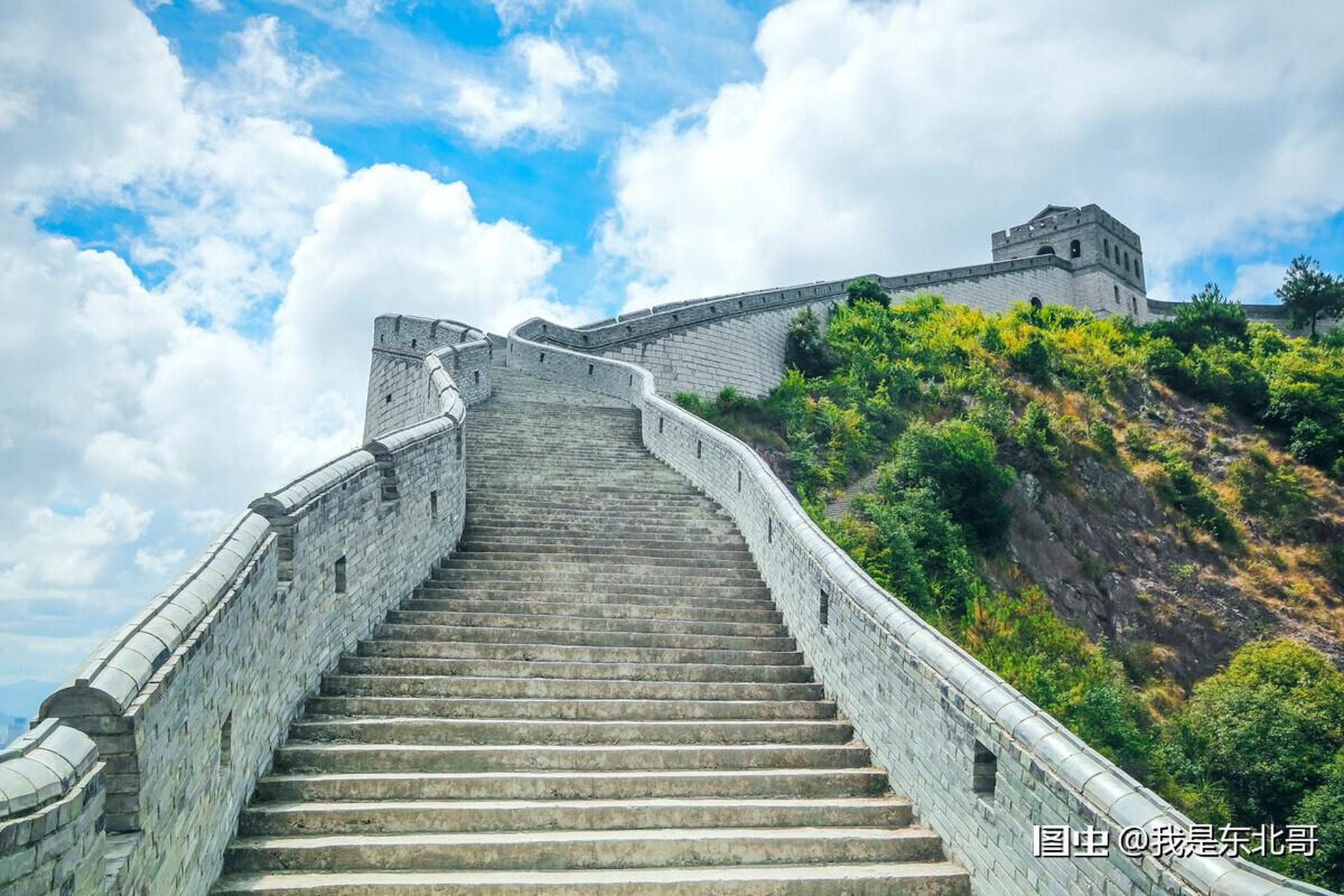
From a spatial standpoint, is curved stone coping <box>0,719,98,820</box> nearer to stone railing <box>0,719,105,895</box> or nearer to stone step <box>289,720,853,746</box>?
stone railing <box>0,719,105,895</box>

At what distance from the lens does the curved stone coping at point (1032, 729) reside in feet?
11.9

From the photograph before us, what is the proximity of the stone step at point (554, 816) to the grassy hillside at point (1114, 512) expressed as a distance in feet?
26.9

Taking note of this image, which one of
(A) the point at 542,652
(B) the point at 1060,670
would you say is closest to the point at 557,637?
(A) the point at 542,652

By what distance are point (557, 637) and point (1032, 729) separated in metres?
4.23

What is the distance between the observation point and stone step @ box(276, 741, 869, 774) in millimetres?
6102

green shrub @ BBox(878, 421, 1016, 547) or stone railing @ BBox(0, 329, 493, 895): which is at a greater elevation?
green shrub @ BBox(878, 421, 1016, 547)

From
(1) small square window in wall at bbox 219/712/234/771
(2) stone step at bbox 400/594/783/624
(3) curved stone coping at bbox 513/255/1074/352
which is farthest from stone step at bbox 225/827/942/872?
(3) curved stone coping at bbox 513/255/1074/352

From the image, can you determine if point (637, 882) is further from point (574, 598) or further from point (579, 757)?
point (574, 598)

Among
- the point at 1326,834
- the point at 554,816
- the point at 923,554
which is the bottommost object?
the point at 1326,834

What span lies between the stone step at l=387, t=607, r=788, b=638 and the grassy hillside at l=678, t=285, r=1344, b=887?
254 inches

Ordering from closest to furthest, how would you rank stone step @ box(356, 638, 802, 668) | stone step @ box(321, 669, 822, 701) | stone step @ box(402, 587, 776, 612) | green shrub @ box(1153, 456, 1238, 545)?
stone step @ box(321, 669, 822, 701) → stone step @ box(356, 638, 802, 668) → stone step @ box(402, 587, 776, 612) → green shrub @ box(1153, 456, 1238, 545)

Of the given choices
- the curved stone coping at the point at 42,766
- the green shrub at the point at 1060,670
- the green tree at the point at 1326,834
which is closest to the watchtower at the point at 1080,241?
the green shrub at the point at 1060,670

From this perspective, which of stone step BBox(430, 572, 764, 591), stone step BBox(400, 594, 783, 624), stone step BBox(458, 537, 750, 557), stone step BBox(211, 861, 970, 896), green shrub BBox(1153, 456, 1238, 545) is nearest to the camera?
stone step BBox(211, 861, 970, 896)

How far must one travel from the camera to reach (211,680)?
4.78m
